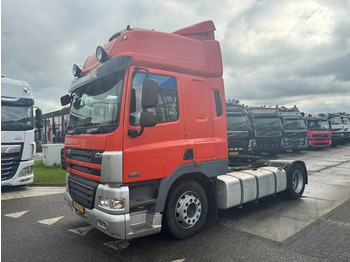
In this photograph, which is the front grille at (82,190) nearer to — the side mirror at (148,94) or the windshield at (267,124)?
the side mirror at (148,94)

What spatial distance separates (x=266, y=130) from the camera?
14234mm

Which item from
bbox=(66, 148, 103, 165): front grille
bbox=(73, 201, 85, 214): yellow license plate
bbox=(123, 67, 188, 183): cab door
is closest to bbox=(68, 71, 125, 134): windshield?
bbox=(123, 67, 188, 183): cab door

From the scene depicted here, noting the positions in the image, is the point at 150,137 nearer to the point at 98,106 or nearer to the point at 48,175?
the point at 98,106

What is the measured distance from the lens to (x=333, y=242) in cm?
409

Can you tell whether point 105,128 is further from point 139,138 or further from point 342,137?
point 342,137

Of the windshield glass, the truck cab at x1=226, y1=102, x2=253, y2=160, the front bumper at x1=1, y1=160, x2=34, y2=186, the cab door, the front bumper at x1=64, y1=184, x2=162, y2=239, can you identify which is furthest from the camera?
the windshield glass

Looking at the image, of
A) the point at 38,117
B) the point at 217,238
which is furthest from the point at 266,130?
the point at 217,238

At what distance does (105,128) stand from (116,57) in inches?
38.4

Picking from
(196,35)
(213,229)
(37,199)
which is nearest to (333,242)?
(213,229)

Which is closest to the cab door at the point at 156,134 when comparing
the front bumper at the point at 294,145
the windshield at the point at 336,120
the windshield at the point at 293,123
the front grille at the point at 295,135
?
the front bumper at the point at 294,145

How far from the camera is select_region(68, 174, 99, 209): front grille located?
3.80m

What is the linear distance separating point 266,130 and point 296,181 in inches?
306

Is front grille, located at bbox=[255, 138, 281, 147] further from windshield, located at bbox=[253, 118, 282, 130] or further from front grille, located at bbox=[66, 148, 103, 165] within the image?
front grille, located at bbox=[66, 148, 103, 165]

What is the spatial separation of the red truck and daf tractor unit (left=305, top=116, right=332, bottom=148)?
16096 mm
